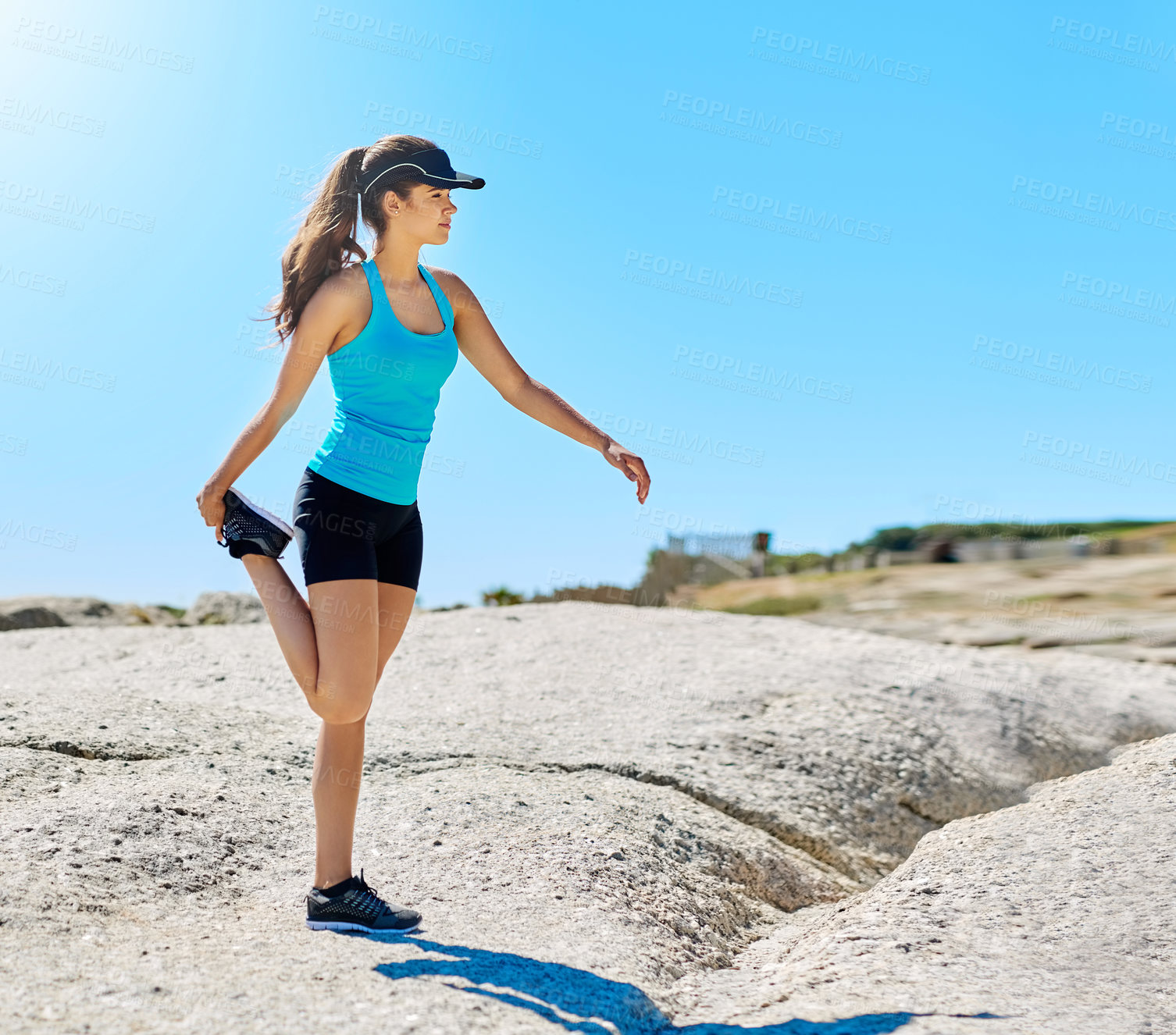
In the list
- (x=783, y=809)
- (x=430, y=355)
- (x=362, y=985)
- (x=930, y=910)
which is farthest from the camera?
(x=783, y=809)

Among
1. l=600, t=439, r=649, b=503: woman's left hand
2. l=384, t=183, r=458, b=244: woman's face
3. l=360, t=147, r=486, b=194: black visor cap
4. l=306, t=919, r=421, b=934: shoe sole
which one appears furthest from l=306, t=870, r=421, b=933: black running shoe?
l=360, t=147, r=486, b=194: black visor cap

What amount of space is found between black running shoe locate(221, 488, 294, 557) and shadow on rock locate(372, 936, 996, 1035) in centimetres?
121

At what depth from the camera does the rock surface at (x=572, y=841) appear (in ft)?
8.57

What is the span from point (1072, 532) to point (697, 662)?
757cm

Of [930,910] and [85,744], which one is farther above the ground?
[85,744]

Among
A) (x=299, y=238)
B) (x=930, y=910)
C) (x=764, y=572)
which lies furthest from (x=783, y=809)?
(x=764, y=572)

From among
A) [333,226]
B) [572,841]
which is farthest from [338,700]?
[333,226]

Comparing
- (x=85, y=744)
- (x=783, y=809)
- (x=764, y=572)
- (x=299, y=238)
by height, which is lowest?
(x=783, y=809)

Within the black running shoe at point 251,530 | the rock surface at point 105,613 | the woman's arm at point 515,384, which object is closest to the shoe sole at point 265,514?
the black running shoe at point 251,530

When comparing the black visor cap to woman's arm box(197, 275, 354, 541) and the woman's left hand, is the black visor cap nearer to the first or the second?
woman's arm box(197, 275, 354, 541)

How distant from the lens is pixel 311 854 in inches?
149

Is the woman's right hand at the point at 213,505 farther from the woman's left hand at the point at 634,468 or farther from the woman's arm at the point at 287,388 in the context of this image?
the woman's left hand at the point at 634,468

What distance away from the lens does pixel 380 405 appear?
2.90m

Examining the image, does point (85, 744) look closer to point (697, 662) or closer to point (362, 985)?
point (362, 985)
